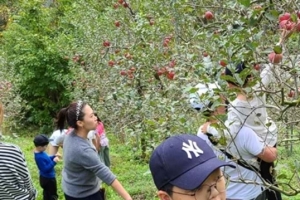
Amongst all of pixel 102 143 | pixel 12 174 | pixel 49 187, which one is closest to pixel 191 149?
pixel 12 174

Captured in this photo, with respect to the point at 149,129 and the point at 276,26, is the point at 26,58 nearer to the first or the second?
the point at 149,129

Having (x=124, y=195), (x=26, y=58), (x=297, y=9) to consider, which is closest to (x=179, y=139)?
(x=297, y=9)

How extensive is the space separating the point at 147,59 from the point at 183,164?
411 centimetres

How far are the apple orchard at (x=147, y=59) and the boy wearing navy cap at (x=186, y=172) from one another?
0.66 m

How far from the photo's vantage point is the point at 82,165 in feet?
12.3

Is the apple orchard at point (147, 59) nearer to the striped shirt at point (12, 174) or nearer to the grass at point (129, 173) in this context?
the grass at point (129, 173)

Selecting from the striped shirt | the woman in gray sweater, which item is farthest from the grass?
the striped shirt

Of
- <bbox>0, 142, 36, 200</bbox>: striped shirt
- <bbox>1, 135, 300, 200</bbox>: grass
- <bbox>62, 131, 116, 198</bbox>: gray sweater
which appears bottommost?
<bbox>1, 135, 300, 200</bbox>: grass

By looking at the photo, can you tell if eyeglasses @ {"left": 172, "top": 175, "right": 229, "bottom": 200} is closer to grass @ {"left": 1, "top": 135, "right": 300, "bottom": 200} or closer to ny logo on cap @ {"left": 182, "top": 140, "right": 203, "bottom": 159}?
ny logo on cap @ {"left": 182, "top": 140, "right": 203, "bottom": 159}

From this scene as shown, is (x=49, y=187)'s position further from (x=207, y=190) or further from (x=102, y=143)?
(x=207, y=190)

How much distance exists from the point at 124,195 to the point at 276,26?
1.53m

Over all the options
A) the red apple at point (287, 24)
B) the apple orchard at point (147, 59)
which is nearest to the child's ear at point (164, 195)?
the apple orchard at point (147, 59)

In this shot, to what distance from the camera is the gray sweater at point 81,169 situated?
Result: 147 inches

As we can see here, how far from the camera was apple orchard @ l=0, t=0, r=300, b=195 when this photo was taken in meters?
2.43
